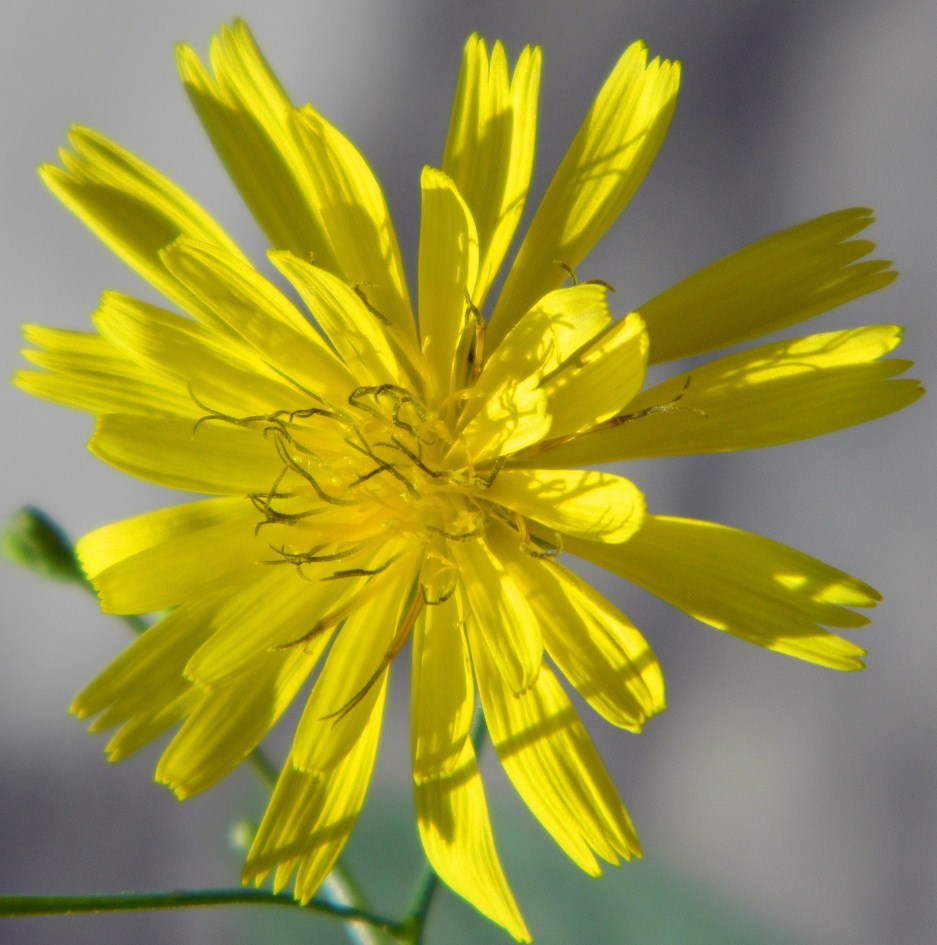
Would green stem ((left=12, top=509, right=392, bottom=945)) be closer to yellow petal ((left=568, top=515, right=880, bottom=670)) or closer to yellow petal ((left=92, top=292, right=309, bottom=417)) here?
yellow petal ((left=92, top=292, right=309, bottom=417))

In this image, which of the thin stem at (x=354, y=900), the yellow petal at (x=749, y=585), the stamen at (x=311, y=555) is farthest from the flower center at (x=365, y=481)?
the thin stem at (x=354, y=900)

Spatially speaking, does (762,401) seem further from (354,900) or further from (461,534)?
(354,900)

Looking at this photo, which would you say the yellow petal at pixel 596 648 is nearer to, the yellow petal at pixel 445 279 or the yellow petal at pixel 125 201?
the yellow petal at pixel 445 279

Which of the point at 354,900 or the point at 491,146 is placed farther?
the point at 354,900

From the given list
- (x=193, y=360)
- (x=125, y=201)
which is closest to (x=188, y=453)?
(x=193, y=360)

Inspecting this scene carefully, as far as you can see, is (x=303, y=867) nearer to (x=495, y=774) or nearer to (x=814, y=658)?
(x=814, y=658)

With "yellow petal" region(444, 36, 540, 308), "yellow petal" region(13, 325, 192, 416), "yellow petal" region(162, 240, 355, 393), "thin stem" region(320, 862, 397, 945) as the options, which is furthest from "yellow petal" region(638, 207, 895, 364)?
"thin stem" region(320, 862, 397, 945)

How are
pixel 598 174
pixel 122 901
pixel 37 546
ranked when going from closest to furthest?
pixel 122 901 < pixel 598 174 < pixel 37 546
